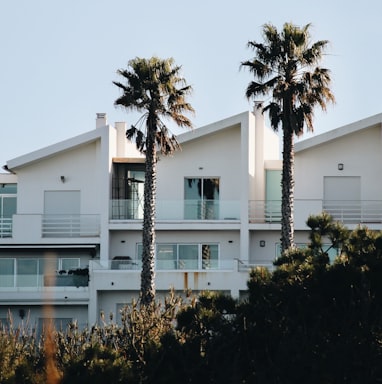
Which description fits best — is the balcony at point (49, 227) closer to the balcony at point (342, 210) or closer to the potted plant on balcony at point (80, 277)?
the potted plant on balcony at point (80, 277)

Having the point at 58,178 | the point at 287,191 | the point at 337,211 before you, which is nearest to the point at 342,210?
the point at 337,211

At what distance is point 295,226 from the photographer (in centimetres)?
4766

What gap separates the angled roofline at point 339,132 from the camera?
48000 mm

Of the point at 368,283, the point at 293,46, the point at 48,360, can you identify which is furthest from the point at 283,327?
the point at 293,46

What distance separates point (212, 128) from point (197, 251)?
178 inches

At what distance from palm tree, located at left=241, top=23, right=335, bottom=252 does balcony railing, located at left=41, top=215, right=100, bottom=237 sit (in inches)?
338

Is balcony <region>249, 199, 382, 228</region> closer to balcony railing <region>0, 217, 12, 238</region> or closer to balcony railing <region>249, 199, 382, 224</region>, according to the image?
balcony railing <region>249, 199, 382, 224</region>

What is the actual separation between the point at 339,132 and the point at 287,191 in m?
6.59

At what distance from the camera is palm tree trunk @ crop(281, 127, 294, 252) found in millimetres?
42347

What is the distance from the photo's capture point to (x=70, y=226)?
4844 cm

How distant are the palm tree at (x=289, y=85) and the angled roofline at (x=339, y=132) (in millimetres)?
4799

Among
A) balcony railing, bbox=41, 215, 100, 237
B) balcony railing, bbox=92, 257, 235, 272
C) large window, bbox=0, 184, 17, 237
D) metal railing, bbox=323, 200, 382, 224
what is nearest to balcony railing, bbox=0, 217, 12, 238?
large window, bbox=0, 184, 17, 237

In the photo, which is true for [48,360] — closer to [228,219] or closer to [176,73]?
[176,73]

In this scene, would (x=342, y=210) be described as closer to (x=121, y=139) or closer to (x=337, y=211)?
(x=337, y=211)
